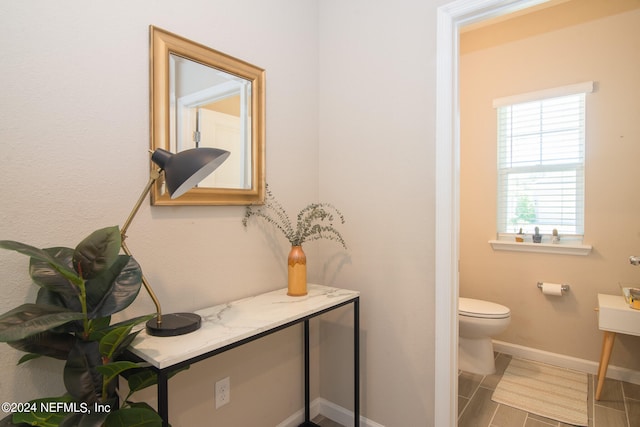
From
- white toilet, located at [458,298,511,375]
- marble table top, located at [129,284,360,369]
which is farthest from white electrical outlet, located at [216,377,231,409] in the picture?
white toilet, located at [458,298,511,375]

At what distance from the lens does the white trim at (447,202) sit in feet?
5.32

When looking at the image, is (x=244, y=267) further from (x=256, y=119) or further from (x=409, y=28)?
(x=409, y=28)

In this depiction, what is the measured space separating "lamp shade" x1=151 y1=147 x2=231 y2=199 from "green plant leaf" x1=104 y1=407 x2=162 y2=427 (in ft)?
1.93

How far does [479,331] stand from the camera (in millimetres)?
2521

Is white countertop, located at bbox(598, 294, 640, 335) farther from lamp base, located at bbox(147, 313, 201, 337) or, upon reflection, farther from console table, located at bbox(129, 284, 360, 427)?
lamp base, located at bbox(147, 313, 201, 337)

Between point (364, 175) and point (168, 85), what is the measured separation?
41.0 inches

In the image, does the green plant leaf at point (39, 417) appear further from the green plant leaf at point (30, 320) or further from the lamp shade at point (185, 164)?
the lamp shade at point (185, 164)

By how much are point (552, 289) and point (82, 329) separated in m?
2.97

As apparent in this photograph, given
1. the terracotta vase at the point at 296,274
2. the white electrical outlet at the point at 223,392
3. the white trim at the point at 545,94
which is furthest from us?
the white trim at the point at 545,94

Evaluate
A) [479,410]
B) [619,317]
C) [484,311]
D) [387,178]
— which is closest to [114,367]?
[387,178]

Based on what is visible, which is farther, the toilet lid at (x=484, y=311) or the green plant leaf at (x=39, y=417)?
the toilet lid at (x=484, y=311)

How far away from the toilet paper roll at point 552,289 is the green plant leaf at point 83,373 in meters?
2.92

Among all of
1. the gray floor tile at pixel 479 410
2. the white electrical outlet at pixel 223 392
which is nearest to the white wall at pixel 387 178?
the gray floor tile at pixel 479 410

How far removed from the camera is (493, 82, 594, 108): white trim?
2.55 meters
